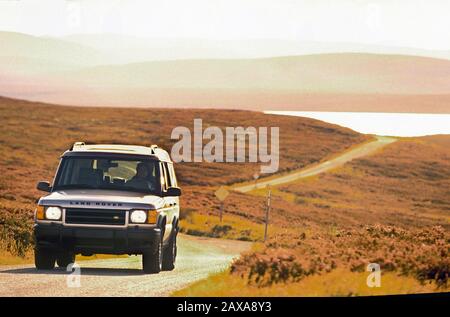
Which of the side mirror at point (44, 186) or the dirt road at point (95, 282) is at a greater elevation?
the side mirror at point (44, 186)

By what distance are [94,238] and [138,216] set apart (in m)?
0.89

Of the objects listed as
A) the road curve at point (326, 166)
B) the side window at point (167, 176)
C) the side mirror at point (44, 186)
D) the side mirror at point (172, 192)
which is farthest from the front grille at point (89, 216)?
the road curve at point (326, 166)

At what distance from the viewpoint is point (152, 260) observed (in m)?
21.1

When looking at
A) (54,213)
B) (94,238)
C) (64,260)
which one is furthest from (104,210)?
(64,260)

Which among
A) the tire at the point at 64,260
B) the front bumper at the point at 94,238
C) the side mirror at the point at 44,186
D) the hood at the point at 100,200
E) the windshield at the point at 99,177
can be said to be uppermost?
the windshield at the point at 99,177

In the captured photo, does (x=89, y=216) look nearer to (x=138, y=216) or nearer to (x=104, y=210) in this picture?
(x=104, y=210)

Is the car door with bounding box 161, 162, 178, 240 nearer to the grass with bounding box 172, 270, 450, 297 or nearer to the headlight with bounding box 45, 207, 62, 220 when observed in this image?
the headlight with bounding box 45, 207, 62, 220

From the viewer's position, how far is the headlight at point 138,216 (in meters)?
20.4

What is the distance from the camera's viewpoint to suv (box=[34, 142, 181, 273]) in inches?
795

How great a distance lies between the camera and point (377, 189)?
483 ft

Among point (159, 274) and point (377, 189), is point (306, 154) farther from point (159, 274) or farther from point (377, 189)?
point (159, 274)

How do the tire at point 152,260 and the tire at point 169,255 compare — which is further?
the tire at point 169,255

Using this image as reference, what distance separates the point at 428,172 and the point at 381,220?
51741 millimetres

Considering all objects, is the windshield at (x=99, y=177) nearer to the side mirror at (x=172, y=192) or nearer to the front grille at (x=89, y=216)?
the side mirror at (x=172, y=192)
